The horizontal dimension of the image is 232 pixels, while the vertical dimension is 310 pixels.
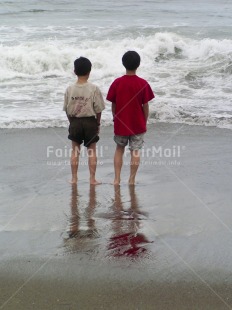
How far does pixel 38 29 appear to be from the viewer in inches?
823

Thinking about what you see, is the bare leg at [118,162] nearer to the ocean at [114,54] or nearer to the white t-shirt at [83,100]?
the white t-shirt at [83,100]

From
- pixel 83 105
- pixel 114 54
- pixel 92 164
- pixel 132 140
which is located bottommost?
pixel 92 164

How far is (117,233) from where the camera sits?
440 centimetres

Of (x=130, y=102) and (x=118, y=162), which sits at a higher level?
(x=130, y=102)

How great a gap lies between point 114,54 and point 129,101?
11.3 meters

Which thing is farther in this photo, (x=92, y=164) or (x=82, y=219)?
(x=92, y=164)

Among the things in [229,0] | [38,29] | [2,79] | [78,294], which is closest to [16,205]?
[78,294]

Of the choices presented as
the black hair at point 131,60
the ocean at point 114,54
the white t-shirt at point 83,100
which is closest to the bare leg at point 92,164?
the white t-shirt at point 83,100

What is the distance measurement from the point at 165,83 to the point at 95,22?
11613 mm

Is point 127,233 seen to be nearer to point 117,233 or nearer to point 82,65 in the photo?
point 117,233

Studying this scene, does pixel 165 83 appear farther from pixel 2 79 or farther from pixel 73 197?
pixel 73 197

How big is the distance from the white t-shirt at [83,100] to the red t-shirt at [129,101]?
0.14 metres

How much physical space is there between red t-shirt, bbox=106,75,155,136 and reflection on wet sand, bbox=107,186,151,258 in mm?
790

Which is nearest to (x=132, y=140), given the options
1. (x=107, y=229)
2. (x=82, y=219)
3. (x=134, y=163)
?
(x=134, y=163)
